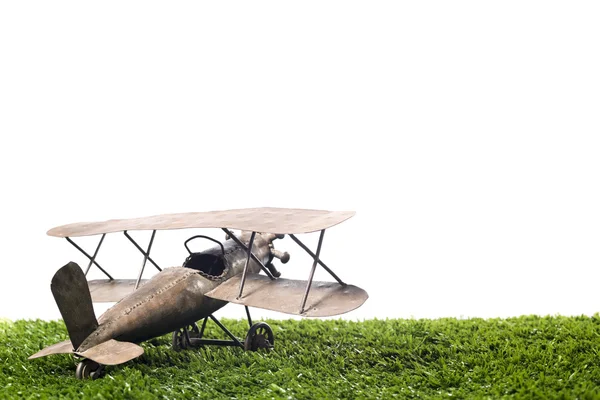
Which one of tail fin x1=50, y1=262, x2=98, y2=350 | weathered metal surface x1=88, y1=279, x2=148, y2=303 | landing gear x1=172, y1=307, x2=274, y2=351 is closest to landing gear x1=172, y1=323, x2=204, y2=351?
landing gear x1=172, y1=307, x2=274, y2=351

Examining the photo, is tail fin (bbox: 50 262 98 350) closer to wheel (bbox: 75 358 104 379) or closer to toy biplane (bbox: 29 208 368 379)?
toy biplane (bbox: 29 208 368 379)

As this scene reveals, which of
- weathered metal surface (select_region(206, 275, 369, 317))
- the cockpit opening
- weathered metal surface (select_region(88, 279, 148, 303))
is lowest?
weathered metal surface (select_region(88, 279, 148, 303))

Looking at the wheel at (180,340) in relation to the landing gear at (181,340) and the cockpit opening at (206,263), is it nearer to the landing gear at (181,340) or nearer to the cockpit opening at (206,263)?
the landing gear at (181,340)

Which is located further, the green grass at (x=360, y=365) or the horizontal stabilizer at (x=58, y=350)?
the horizontal stabilizer at (x=58, y=350)

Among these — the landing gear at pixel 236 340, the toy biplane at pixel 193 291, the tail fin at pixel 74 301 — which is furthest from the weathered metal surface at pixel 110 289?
the tail fin at pixel 74 301

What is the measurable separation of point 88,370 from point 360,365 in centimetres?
297

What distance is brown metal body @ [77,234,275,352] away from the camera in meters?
7.70

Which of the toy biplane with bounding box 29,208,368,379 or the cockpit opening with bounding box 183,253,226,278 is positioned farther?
the cockpit opening with bounding box 183,253,226,278

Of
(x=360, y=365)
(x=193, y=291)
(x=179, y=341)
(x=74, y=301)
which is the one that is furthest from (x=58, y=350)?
(x=360, y=365)

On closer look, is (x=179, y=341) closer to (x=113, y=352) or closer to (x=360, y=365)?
(x=113, y=352)

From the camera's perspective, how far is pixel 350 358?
340 inches

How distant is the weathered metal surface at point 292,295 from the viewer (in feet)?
25.0

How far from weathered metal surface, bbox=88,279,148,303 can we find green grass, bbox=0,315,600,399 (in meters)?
0.73

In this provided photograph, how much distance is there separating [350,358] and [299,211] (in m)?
1.84
